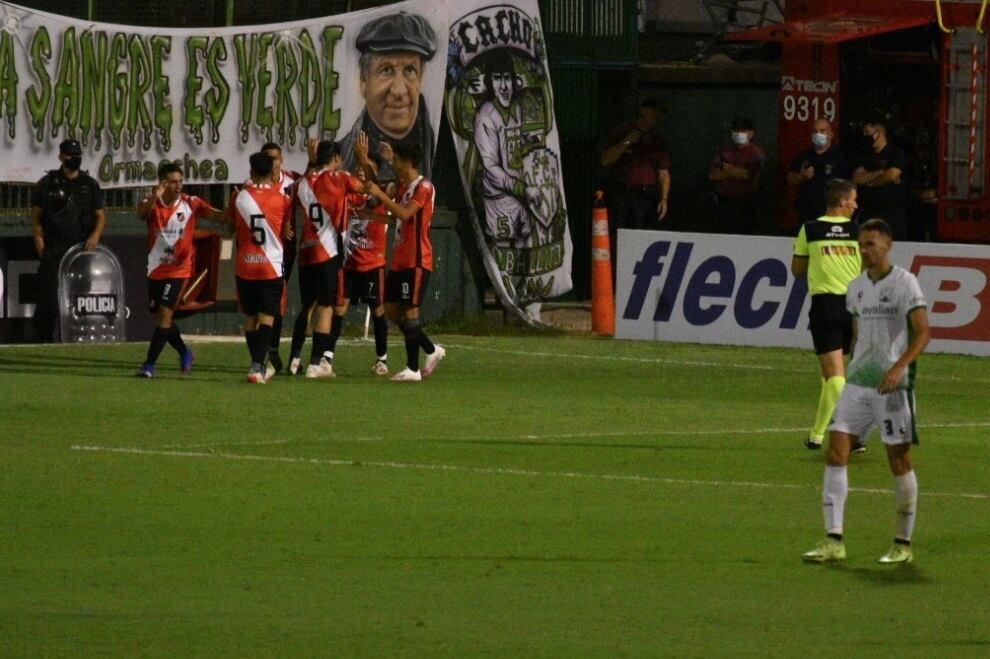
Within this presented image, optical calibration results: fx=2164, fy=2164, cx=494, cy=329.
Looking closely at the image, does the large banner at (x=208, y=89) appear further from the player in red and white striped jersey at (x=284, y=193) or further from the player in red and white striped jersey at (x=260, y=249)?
the player in red and white striped jersey at (x=260, y=249)

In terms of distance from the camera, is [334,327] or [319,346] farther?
[334,327]

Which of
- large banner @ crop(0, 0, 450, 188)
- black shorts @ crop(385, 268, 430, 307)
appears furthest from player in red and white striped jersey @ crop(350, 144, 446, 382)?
large banner @ crop(0, 0, 450, 188)

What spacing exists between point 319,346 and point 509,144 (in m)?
7.22

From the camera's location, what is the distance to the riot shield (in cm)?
2264

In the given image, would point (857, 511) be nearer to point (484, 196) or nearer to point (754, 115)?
point (484, 196)

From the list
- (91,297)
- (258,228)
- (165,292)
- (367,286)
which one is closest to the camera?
(258,228)

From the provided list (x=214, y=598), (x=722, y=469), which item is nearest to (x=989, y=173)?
(x=722, y=469)

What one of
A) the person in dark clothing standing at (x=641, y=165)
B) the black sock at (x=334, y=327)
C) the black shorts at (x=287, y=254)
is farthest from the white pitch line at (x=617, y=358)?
the person in dark clothing standing at (x=641, y=165)

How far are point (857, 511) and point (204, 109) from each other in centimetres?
1376

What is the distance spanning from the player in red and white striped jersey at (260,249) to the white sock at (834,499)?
9048 millimetres

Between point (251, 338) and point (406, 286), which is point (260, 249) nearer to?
point (251, 338)

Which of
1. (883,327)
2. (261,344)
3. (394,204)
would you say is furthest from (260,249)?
(883,327)

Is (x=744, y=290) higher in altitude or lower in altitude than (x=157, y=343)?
higher

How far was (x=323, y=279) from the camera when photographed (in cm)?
1919
